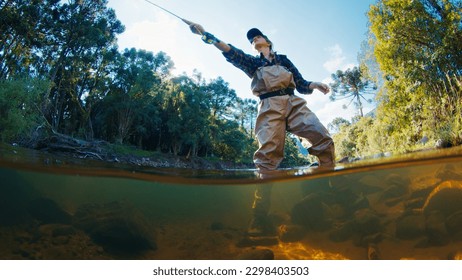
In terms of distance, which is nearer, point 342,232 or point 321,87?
point 342,232

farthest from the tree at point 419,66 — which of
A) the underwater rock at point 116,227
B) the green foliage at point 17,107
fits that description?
the green foliage at point 17,107

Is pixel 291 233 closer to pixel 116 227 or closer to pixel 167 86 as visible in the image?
pixel 116 227

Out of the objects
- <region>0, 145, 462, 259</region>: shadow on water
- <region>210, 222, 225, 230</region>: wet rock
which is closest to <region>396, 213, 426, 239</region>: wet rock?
<region>0, 145, 462, 259</region>: shadow on water

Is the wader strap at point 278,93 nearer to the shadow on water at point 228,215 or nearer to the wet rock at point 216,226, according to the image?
the shadow on water at point 228,215

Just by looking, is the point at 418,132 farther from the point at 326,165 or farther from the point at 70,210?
the point at 70,210

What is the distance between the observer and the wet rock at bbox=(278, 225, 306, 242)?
237 cm

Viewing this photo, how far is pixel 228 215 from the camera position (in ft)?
9.18

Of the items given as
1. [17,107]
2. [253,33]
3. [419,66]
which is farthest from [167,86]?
[253,33]

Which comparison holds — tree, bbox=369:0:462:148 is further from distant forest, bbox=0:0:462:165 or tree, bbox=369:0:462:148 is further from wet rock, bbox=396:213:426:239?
wet rock, bbox=396:213:426:239

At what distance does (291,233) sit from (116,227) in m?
1.55

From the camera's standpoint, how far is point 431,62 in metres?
10.8

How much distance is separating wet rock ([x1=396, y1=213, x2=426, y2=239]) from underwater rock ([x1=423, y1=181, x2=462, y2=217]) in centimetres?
21

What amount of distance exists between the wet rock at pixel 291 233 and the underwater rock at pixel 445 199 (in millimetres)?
1266

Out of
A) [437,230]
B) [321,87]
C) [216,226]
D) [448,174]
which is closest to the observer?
[437,230]
